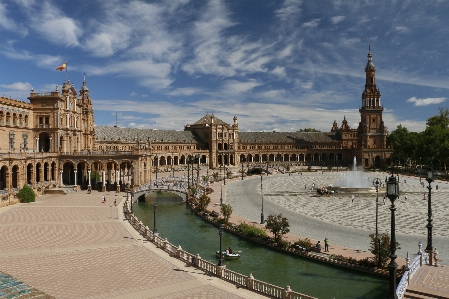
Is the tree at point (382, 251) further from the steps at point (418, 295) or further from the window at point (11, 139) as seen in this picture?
the window at point (11, 139)

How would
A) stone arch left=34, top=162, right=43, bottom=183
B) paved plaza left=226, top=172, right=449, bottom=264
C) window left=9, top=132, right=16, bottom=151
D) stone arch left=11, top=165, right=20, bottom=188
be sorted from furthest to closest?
window left=9, top=132, right=16, bottom=151 < stone arch left=34, top=162, right=43, bottom=183 < stone arch left=11, top=165, right=20, bottom=188 < paved plaza left=226, top=172, right=449, bottom=264

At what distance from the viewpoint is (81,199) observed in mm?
56531

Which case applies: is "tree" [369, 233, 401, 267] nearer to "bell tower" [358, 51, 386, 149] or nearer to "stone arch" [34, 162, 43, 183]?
"stone arch" [34, 162, 43, 183]

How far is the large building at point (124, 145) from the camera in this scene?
62.7 m

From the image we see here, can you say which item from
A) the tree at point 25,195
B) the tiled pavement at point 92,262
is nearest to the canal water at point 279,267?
the tiled pavement at point 92,262

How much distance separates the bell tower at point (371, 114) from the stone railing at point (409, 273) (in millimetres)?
111163

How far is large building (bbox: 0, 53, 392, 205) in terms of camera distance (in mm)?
62688

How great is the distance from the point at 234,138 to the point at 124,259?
10789cm

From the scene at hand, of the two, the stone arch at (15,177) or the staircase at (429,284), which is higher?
the stone arch at (15,177)

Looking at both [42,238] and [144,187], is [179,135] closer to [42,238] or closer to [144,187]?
[144,187]

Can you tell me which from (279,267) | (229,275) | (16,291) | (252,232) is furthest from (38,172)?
(16,291)

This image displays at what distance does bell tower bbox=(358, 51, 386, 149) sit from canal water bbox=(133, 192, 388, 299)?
324 ft

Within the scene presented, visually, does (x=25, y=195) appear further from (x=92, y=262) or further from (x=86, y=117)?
(x=86, y=117)

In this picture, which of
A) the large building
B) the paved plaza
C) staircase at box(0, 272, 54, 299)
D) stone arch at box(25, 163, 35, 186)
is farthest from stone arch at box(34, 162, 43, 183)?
staircase at box(0, 272, 54, 299)
